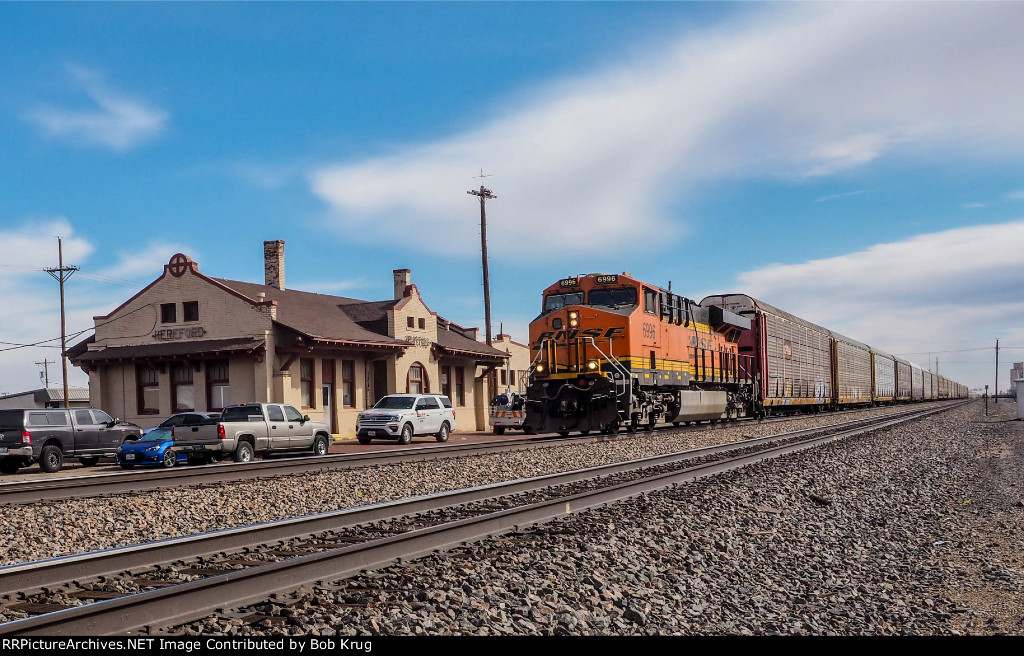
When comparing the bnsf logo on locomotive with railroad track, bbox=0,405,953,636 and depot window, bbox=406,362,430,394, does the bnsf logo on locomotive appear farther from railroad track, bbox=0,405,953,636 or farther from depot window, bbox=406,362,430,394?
depot window, bbox=406,362,430,394

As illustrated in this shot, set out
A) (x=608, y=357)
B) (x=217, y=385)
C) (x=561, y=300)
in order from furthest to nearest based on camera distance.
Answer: (x=217, y=385) → (x=561, y=300) → (x=608, y=357)

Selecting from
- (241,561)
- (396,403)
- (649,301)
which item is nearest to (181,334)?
(396,403)

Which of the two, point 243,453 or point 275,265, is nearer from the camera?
point 243,453

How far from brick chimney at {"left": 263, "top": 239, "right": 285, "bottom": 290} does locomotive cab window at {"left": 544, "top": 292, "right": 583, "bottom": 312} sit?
16241 mm

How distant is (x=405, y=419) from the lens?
2856cm

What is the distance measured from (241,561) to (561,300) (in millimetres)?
17114

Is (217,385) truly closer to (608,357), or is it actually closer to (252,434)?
(252,434)

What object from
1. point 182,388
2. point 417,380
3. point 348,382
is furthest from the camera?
point 417,380

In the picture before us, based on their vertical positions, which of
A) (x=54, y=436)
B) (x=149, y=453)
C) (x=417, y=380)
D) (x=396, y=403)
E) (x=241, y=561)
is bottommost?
(x=149, y=453)

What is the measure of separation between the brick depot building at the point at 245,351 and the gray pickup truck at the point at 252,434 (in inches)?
251

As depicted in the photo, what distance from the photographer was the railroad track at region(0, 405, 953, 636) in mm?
5633

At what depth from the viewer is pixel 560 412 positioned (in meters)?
23.4
